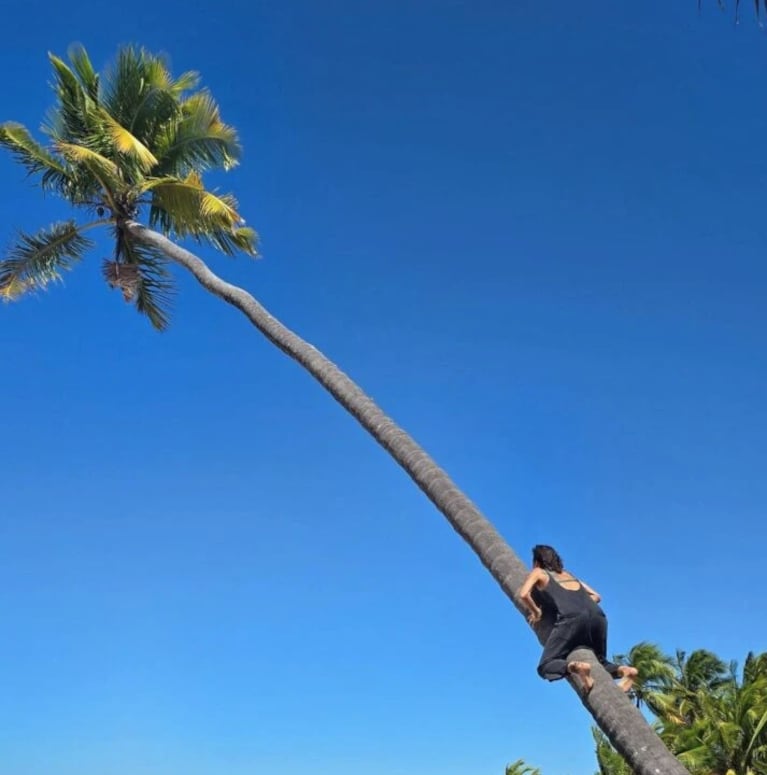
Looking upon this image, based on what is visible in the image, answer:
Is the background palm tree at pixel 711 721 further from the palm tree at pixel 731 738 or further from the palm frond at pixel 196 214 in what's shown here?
the palm frond at pixel 196 214

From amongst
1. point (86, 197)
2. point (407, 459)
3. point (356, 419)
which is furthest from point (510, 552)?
point (86, 197)

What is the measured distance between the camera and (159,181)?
1451 centimetres

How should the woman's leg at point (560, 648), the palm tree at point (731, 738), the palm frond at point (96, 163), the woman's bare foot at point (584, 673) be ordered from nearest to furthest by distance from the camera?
the woman's bare foot at point (584, 673) < the woman's leg at point (560, 648) < the palm frond at point (96, 163) < the palm tree at point (731, 738)

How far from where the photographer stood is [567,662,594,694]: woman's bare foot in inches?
209

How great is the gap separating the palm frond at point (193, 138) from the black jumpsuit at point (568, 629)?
42.3 ft

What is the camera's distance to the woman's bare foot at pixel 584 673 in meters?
5.32

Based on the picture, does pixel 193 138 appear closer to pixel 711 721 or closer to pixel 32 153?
pixel 32 153

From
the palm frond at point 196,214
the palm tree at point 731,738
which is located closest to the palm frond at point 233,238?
the palm frond at point 196,214

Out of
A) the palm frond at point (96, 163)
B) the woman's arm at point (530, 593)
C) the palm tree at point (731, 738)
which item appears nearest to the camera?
the woman's arm at point (530, 593)

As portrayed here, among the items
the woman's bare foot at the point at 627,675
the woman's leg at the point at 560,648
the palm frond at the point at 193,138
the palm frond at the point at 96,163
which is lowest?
the woman's bare foot at the point at 627,675

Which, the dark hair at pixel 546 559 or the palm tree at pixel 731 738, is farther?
the palm tree at pixel 731 738

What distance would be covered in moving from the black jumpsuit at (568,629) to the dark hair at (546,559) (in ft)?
0.43

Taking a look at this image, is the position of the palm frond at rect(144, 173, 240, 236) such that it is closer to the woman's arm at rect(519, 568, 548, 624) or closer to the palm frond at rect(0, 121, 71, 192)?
the palm frond at rect(0, 121, 71, 192)

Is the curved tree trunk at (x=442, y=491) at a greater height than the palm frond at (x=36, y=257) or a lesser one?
lesser
